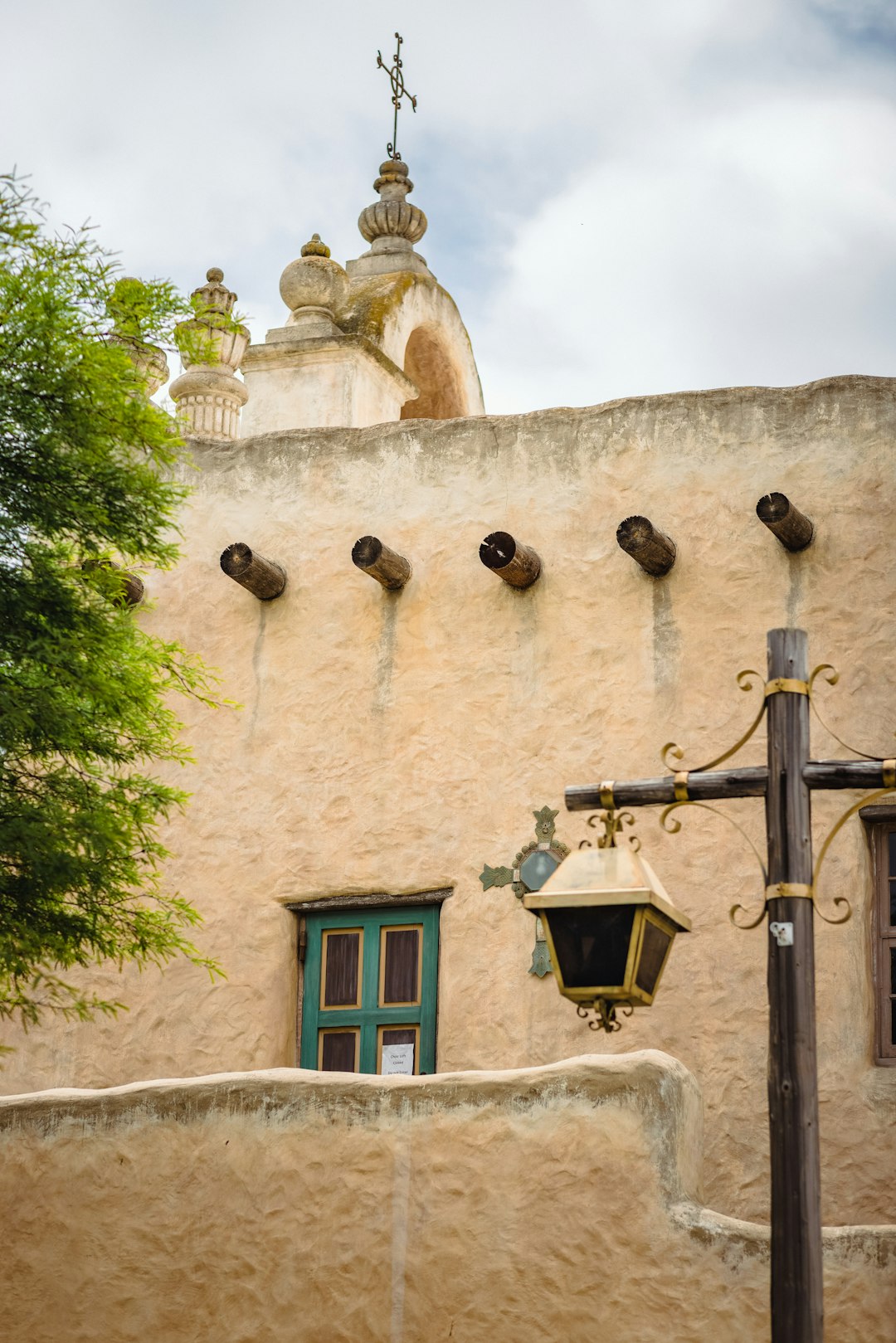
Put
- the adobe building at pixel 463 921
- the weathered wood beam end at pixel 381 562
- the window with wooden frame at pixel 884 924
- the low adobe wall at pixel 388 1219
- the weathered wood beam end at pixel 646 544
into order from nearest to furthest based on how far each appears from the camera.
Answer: the low adobe wall at pixel 388 1219 → the adobe building at pixel 463 921 → the window with wooden frame at pixel 884 924 → the weathered wood beam end at pixel 646 544 → the weathered wood beam end at pixel 381 562

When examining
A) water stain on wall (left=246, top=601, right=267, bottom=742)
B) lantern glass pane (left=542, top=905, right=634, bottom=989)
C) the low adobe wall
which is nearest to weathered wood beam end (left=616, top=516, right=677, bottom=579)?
water stain on wall (left=246, top=601, right=267, bottom=742)

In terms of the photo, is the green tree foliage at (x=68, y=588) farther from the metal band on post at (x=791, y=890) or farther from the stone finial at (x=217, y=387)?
the stone finial at (x=217, y=387)

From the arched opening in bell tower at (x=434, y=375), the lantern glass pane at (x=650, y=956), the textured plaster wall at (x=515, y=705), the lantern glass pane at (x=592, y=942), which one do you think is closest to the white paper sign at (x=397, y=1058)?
the textured plaster wall at (x=515, y=705)

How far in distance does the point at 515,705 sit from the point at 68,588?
2971 mm

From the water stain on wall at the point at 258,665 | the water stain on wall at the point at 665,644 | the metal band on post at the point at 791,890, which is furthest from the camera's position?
Answer: the water stain on wall at the point at 258,665

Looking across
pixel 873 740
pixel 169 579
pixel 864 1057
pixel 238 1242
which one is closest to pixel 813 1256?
pixel 238 1242

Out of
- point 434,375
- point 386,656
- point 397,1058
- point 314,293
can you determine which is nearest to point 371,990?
point 397,1058

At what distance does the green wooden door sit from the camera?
10.0 metres

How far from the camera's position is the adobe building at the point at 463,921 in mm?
7426

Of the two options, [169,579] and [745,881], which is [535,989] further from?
[169,579]

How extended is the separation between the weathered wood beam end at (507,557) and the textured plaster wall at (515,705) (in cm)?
24

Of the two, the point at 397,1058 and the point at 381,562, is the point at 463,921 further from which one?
the point at 381,562

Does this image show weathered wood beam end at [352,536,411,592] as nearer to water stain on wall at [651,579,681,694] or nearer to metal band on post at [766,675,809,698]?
water stain on wall at [651,579,681,694]

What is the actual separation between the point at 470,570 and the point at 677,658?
143 cm
